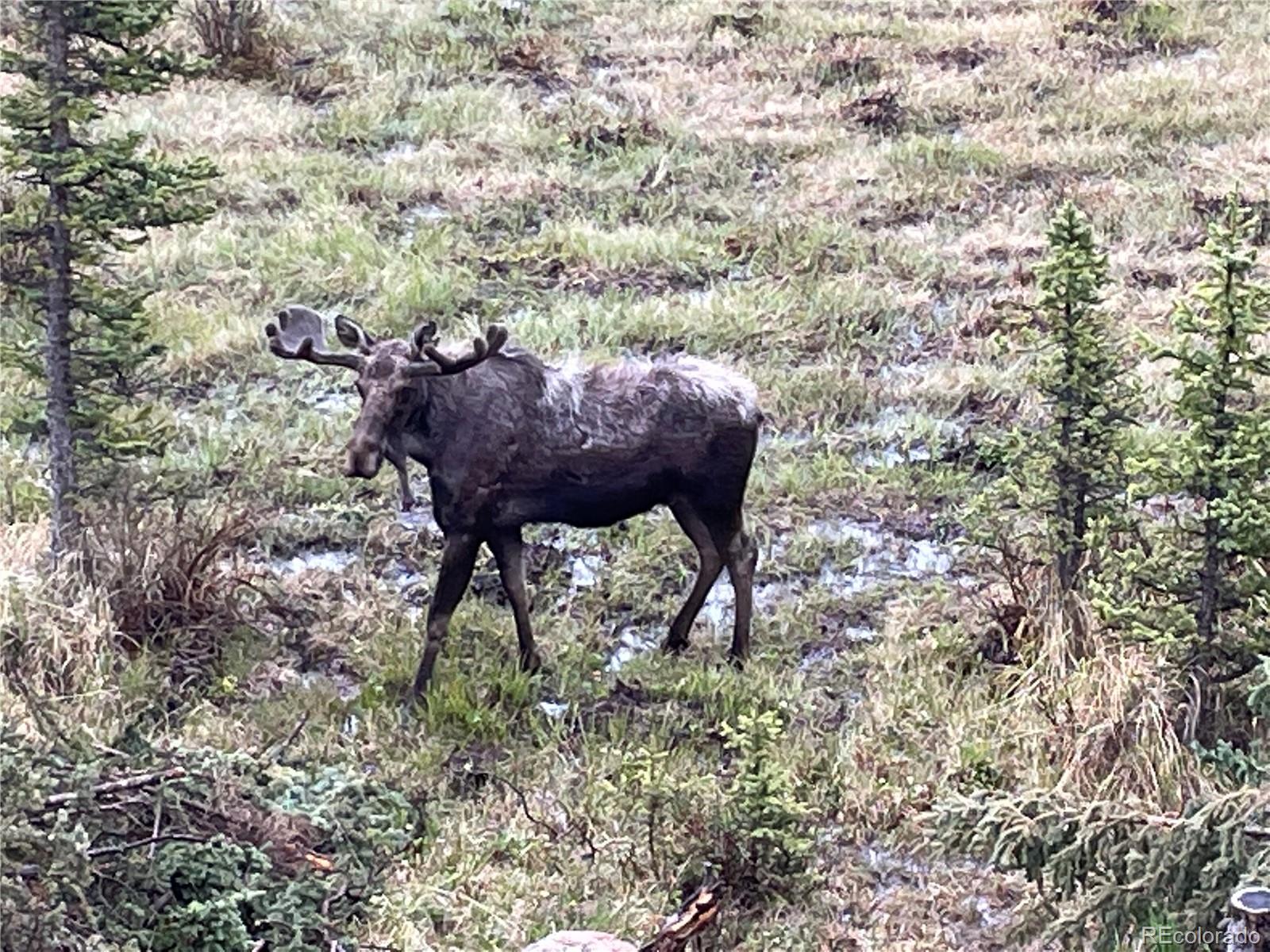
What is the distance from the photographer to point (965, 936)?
19.9 feet

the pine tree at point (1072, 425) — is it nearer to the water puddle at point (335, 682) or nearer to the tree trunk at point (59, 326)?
the water puddle at point (335, 682)

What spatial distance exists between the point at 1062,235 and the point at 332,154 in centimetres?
939

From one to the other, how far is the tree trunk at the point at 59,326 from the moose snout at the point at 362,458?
1620 mm

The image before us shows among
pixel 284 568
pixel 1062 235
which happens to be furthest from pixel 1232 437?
pixel 284 568

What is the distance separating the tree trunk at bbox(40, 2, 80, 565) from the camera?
7.78 metres

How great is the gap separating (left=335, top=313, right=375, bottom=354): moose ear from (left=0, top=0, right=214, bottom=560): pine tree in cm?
90

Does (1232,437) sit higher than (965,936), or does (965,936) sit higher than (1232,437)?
(1232,437)

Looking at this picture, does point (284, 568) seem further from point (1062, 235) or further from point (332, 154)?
point (332, 154)

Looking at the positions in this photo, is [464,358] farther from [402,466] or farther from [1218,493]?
[1218,493]

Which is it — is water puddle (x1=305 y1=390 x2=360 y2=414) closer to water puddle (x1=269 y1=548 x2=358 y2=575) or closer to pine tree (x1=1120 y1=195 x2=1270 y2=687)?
water puddle (x1=269 y1=548 x2=358 y2=575)

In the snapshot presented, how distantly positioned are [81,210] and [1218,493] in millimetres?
5070

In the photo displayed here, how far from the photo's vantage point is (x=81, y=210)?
7820 mm

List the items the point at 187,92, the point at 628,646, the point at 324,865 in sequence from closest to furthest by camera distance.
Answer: the point at 324,865
the point at 628,646
the point at 187,92

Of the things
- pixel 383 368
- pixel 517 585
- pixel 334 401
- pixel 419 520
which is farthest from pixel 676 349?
pixel 383 368
